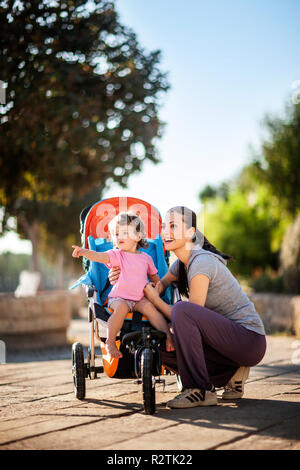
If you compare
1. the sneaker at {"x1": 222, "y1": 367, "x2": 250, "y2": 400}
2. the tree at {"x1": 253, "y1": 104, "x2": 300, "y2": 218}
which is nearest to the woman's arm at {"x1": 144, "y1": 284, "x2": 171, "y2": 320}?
the sneaker at {"x1": 222, "y1": 367, "x2": 250, "y2": 400}

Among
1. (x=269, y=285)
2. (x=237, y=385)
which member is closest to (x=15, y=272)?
(x=269, y=285)

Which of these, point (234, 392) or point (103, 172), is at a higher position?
point (103, 172)

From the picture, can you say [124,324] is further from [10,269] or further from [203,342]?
[10,269]

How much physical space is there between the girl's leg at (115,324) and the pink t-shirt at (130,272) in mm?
92

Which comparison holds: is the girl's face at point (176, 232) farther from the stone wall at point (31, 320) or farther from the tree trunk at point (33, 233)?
the tree trunk at point (33, 233)

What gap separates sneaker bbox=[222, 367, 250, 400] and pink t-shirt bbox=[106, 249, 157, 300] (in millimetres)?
908

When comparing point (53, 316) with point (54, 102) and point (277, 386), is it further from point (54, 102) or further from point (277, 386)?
point (277, 386)

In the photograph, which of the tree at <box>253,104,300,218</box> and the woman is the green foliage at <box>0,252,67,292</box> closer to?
the tree at <box>253,104,300,218</box>

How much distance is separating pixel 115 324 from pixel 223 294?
807 mm

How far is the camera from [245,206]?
2542 cm

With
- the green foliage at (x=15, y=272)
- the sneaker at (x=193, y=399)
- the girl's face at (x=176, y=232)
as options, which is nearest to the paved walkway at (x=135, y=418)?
the sneaker at (x=193, y=399)

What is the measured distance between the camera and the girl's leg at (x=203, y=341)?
4020 millimetres

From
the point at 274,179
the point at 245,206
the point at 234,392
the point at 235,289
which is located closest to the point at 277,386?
the point at 234,392

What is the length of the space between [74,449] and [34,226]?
80.4ft
